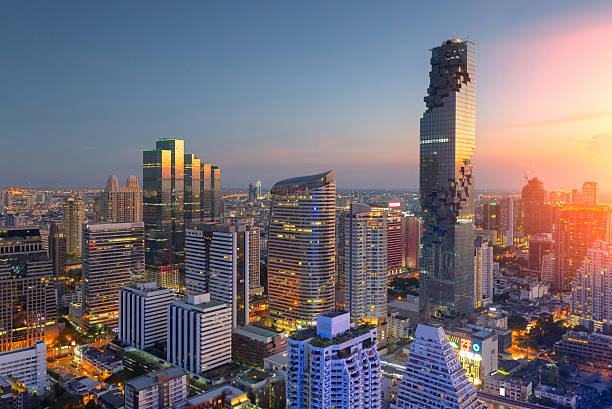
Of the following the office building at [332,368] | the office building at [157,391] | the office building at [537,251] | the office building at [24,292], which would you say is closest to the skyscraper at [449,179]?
the office building at [332,368]

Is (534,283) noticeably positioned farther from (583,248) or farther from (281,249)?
(281,249)

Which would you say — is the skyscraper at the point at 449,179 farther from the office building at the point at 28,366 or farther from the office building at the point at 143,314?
the office building at the point at 28,366

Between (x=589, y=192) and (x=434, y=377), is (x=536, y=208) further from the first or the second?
(x=434, y=377)

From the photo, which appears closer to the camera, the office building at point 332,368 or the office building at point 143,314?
the office building at point 332,368

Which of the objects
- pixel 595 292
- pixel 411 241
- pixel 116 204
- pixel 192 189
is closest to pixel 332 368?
pixel 595 292

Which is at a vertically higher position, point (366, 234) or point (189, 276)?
point (366, 234)

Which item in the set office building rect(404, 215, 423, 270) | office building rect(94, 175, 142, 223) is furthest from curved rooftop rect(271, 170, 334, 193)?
office building rect(94, 175, 142, 223)

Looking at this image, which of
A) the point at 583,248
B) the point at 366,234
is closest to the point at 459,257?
the point at 366,234
